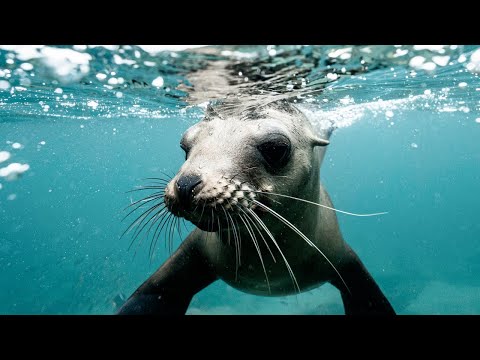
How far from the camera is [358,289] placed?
3.69 meters

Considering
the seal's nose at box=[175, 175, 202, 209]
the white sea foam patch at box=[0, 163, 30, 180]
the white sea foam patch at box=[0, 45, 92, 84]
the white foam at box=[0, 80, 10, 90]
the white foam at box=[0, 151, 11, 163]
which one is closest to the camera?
the seal's nose at box=[175, 175, 202, 209]

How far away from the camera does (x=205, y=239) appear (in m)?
3.46

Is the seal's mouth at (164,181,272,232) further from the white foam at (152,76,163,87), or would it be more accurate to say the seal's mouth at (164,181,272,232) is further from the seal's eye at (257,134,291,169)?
the white foam at (152,76,163,87)

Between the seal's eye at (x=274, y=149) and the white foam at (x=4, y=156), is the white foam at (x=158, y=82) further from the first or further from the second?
the white foam at (x=4, y=156)

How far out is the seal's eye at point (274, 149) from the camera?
265 cm

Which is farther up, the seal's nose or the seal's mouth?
the seal's nose

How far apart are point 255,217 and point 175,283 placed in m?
1.59

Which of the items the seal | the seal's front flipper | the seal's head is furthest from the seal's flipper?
the seal's front flipper

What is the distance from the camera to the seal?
7.55 ft

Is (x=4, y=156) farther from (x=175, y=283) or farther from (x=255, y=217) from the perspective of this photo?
(x=255, y=217)

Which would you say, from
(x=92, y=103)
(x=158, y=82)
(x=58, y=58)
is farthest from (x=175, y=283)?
(x=92, y=103)
